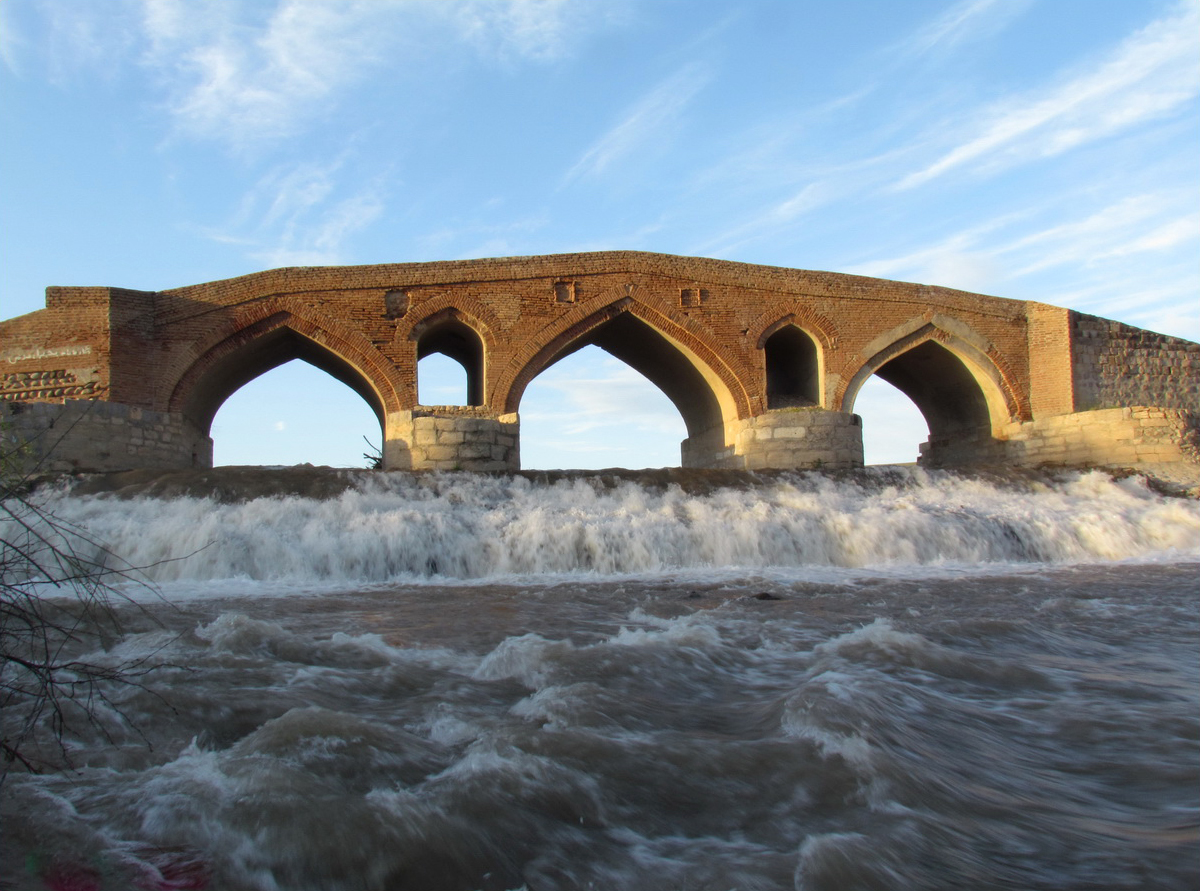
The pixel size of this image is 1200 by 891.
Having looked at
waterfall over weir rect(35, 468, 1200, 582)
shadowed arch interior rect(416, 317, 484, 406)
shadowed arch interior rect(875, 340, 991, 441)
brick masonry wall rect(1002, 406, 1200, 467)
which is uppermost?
shadowed arch interior rect(416, 317, 484, 406)

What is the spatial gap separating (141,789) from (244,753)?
11.5 inches

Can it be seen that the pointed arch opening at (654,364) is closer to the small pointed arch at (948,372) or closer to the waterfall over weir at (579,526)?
the small pointed arch at (948,372)

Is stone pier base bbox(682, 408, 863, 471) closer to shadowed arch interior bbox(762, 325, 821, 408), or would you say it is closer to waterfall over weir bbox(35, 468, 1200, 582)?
shadowed arch interior bbox(762, 325, 821, 408)

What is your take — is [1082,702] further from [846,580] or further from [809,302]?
[809,302]

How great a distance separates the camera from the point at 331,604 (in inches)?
228

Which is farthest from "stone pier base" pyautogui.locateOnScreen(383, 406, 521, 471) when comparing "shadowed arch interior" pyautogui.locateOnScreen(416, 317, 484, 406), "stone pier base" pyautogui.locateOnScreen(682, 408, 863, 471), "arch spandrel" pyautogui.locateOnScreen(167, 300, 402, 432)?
"stone pier base" pyautogui.locateOnScreen(682, 408, 863, 471)

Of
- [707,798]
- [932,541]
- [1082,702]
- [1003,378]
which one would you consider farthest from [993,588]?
[1003,378]

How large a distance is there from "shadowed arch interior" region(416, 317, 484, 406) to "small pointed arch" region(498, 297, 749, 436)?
991mm

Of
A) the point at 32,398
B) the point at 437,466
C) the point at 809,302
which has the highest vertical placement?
the point at 809,302

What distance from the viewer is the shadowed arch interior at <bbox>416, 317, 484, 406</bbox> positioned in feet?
53.0

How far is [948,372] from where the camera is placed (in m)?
18.8

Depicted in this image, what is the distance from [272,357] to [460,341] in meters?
3.43

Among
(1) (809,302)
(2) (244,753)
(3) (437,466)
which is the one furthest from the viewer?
(1) (809,302)

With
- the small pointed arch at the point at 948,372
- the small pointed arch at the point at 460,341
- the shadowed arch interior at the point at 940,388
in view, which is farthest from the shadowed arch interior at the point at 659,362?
the shadowed arch interior at the point at 940,388
